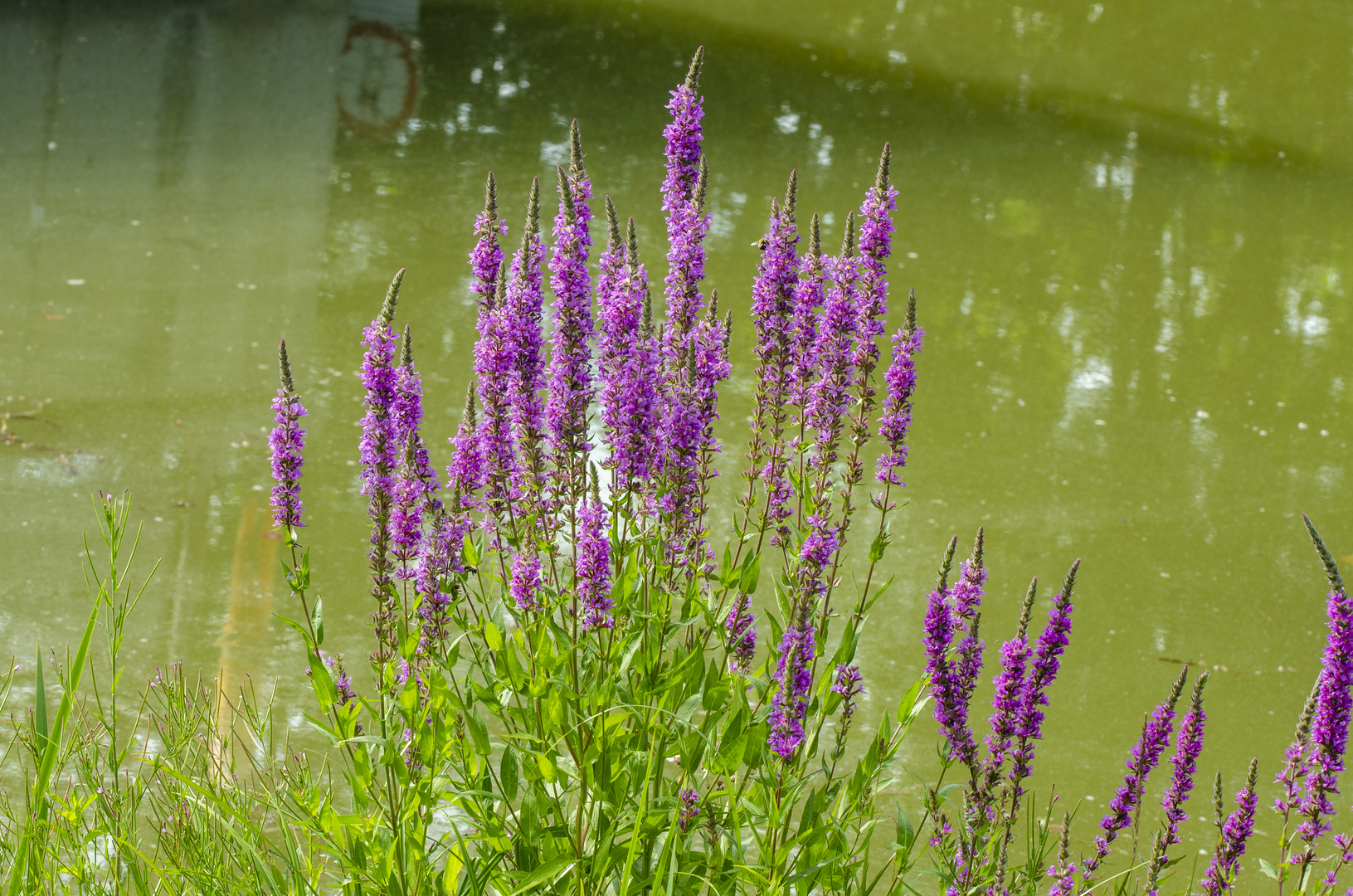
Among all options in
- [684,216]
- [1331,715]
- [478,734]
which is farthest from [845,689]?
[684,216]

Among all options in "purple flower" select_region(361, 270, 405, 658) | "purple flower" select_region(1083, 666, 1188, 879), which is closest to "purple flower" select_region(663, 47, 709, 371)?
"purple flower" select_region(361, 270, 405, 658)

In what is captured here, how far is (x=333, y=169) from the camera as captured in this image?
7.43m

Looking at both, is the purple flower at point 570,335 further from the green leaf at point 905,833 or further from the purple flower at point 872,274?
the green leaf at point 905,833

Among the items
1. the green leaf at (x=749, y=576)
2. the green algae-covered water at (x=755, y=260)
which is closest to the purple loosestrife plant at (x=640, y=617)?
the green leaf at (x=749, y=576)

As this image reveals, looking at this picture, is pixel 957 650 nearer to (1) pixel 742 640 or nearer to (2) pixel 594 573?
(1) pixel 742 640

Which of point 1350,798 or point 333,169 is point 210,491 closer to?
point 333,169

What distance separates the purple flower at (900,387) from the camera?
2576 mm

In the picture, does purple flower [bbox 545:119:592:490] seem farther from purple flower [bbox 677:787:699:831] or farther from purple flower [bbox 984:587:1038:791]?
purple flower [bbox 984:587:1038:791]

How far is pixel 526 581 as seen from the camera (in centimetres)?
244

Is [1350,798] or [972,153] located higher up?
[972,153]

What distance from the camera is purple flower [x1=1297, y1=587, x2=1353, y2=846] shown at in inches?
91.1

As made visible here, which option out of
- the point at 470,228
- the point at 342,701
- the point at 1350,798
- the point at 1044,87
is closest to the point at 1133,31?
the point at 1044,87

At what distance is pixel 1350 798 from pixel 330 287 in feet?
14.5

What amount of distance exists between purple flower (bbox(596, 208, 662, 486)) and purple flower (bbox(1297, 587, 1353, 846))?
1.16 metres
